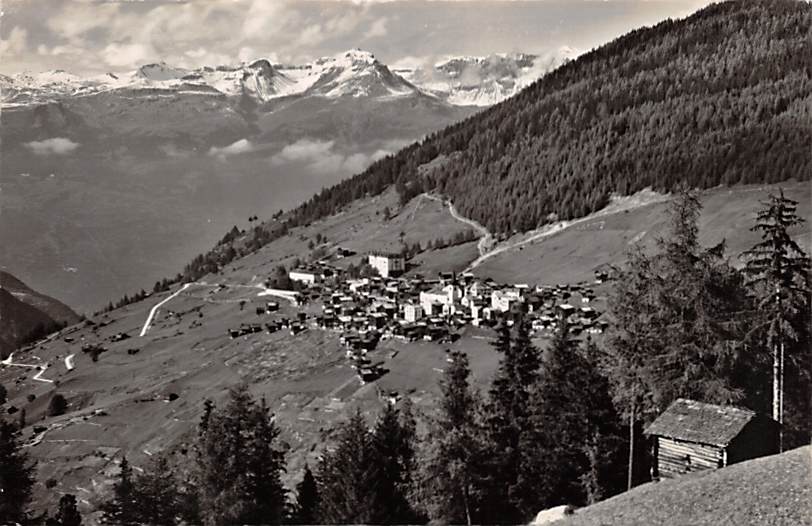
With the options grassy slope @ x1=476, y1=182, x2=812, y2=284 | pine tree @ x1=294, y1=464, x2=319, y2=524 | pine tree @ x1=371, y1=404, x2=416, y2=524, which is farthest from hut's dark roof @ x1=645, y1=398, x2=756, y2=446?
grassy slope @ x1=476, y1=182, x2=812, y2=284

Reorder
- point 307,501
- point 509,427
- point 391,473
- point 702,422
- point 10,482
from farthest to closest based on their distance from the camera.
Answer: point 307,501, point 10,482, point 509,427, point 391,473, point 702,422

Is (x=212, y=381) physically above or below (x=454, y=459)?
below

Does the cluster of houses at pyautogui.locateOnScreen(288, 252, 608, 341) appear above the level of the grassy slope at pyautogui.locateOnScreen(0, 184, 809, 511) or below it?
above

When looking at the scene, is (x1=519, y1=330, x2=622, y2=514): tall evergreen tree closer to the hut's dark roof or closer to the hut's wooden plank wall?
the hut's wooden plank wall

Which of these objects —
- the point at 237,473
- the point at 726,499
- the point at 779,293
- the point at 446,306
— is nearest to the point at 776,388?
the point at 779,293

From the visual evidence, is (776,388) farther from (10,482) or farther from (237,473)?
(10,482)

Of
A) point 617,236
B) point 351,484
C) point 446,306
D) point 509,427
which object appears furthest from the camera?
point 617,236
